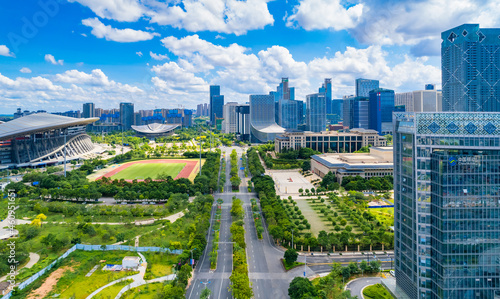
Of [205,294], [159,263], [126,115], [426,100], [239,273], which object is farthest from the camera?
[126,115]

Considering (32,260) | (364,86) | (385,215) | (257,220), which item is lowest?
(32,260)

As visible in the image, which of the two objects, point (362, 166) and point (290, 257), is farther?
point (362, 166)

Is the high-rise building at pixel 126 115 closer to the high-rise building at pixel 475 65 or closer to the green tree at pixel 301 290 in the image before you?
the high-rise building at pixel 475 65

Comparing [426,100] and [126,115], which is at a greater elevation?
[426,100]

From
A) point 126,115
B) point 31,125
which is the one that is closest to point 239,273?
point 31,125

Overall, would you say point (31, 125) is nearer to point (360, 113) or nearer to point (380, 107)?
point (380, 107)

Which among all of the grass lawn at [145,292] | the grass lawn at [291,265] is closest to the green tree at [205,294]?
the grass lawn at [145,292]

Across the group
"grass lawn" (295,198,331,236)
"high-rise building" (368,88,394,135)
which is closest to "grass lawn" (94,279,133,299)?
"grass lawn" (295,198,331,236)
